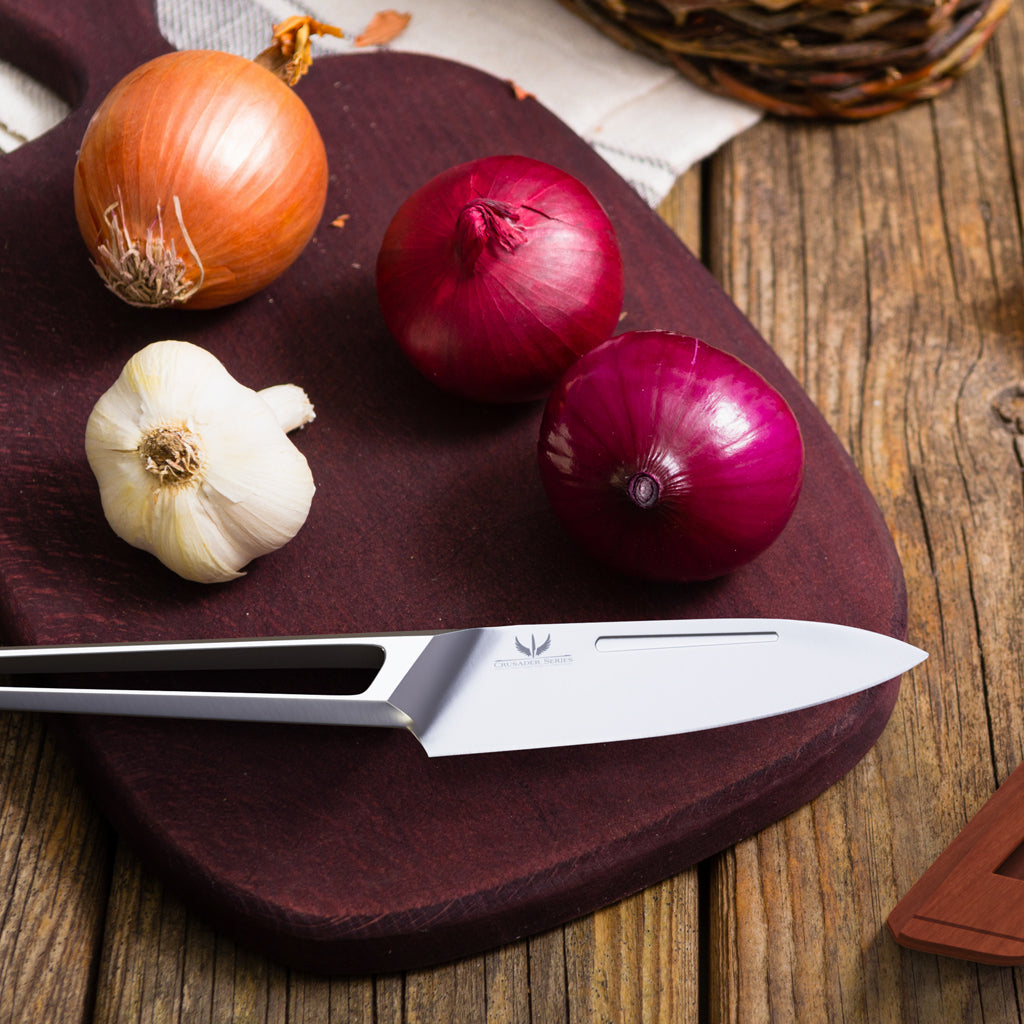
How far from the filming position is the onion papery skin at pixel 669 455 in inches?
26.8

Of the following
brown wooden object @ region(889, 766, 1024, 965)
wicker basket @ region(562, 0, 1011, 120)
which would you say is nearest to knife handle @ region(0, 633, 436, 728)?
brown wooden object @ region(889, 766, 1024, 965)

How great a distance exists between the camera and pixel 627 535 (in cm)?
71

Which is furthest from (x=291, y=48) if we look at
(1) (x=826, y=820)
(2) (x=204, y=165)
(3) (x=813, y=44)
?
(1) (x=826, y=820)

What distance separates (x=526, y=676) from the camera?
0.70m

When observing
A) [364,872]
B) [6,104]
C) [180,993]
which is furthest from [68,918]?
[6,104]

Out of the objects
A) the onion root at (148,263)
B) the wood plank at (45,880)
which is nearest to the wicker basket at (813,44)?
the onion root at (148,263)

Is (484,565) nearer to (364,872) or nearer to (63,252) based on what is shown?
(364,872)

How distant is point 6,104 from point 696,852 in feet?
3.23

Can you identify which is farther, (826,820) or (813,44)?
(813,44)

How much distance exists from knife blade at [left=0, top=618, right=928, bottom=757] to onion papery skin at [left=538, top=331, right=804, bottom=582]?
61 millimetres

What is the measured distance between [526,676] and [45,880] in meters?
0.40

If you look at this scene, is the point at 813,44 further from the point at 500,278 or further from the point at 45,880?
the point at 45,880

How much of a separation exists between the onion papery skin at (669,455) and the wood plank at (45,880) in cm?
45

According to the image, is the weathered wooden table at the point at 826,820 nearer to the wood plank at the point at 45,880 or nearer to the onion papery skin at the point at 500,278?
the wood plank at the point at 45,880
